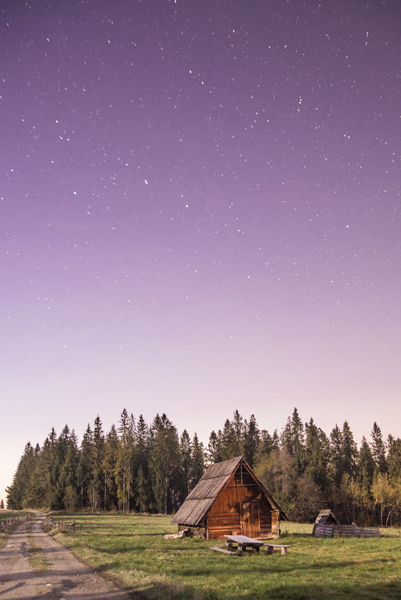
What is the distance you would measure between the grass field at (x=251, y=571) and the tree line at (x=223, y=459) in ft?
171

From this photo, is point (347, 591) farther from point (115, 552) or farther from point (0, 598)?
point (115, 552)

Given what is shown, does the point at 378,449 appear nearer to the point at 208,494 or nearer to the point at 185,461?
the point at 185,461

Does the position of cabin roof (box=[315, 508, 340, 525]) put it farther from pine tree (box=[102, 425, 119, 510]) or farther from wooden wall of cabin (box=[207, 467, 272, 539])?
pine tree (box=[102, 425, 119, 510])

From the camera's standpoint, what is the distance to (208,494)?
115 feet

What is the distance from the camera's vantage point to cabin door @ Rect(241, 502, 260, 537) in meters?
33.9

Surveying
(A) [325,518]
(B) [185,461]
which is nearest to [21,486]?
(B) [185,461]

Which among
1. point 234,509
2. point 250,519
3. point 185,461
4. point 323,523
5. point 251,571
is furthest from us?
point 185,461

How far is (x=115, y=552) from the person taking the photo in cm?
2408

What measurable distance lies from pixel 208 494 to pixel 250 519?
3634 millimetres

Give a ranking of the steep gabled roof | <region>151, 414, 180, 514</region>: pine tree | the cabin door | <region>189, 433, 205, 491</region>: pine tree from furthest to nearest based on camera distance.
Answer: <region>189, 433, 205, 491</region>: pine tree
<region>151, 414, 180, 514</region>: pine tree
the cabin door
the steep gabled roof

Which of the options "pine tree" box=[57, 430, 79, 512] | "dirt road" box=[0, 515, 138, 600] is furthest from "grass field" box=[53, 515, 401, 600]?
"pine tree" box=[57, 430, 79, 512]

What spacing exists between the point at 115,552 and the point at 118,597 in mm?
11859

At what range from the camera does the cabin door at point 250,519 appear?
33875 mm

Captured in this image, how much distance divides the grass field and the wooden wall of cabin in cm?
480
